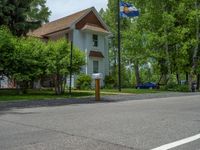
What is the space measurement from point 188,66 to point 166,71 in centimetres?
311

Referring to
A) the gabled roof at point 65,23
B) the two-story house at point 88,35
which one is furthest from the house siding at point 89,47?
the gabled roof at point 65,23

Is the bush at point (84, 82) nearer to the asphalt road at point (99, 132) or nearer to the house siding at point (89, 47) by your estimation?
the house siding at point (89, 47)

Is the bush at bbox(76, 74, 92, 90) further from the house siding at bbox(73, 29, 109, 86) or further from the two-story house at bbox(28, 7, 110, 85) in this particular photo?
the two-story house at bbox(28, 7, 110, 85)

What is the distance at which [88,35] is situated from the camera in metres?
39.6

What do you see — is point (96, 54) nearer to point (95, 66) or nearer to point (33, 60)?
point (95, 66)

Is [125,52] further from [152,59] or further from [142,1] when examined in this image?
[142,1]

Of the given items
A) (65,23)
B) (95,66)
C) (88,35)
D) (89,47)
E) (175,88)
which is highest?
(65,23)

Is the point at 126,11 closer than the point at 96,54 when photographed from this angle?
Yes

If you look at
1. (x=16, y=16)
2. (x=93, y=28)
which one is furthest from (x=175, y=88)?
(x=16, y=16)

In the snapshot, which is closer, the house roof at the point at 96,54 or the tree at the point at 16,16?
the tree at the point at 16,16

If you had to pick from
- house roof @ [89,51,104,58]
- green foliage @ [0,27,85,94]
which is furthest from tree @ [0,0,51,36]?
house roof @ [89,51,104,58]

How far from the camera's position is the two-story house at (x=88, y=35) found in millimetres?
38781

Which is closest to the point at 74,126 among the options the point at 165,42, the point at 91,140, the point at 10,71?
the point at 91,140

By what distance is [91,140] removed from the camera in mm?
8000
